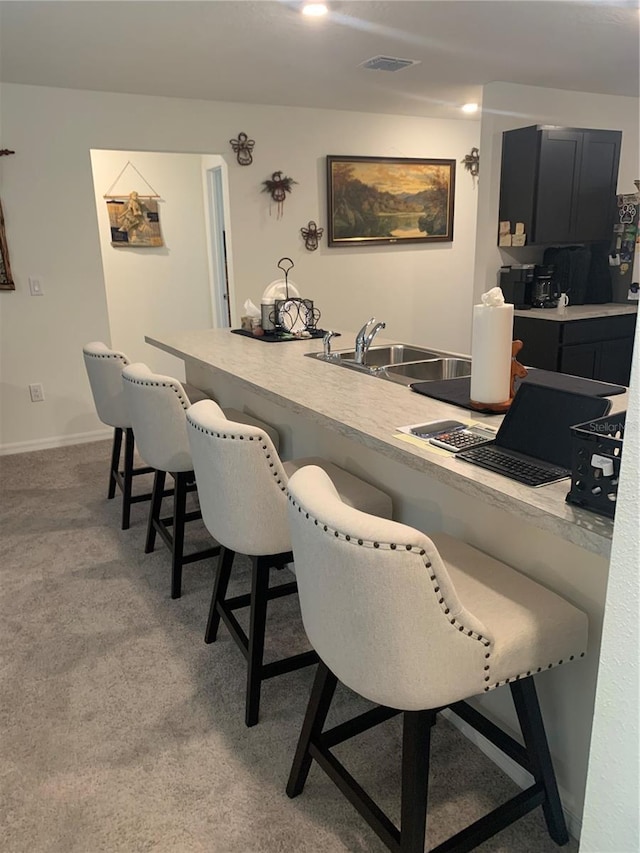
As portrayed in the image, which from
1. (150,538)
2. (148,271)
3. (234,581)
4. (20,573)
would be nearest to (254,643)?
(234,581)

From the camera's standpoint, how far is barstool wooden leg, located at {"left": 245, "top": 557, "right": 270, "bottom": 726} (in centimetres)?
188

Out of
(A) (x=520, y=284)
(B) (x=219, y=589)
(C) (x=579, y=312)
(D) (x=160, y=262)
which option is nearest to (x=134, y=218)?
(D) (x=160, y=262)

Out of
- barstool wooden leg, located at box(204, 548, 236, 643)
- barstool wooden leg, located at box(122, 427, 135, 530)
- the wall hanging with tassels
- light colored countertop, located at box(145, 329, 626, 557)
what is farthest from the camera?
the wall hanging with tassels

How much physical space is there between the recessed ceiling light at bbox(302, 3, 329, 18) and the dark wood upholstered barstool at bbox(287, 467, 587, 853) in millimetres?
2468

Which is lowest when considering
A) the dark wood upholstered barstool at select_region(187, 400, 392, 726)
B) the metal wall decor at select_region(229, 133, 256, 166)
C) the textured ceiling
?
the dark wood upholstered barstool at select_region(187, 400, 392, 726)

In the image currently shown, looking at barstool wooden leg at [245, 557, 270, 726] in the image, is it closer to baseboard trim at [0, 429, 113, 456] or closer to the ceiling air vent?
the ceiling air vent

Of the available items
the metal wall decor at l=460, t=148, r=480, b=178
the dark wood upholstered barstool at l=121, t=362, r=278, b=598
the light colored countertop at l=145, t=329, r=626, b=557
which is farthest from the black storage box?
the metal wall decor at l=460, t=148, r=480, b=178

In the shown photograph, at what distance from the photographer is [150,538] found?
3006 mm

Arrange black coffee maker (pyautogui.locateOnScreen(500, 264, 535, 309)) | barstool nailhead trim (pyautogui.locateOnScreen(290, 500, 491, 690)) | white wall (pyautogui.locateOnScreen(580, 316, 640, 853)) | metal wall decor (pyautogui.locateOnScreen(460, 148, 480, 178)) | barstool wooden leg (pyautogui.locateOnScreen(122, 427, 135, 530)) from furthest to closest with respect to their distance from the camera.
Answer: metal wall decor (pyautogui.locateOnScreen(460, 148, 480, 178)) < black coffee maker (pyautogui.locateOnScreen(500, 264, 535, 309)) < barstool wooden leg (pyautogui.locateOnScreen(122, 427, 135, 530)) < barstool nailhead trim (pyautogui.locateOnScreen(290, 500, 491, 690)) < white wall (pyautogui.locateOnScreen(580, 316, 640, 853))

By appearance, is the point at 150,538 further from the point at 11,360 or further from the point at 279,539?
the point at 11,360

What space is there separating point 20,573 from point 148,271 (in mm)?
3798

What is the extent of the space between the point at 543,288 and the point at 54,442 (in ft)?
12.6

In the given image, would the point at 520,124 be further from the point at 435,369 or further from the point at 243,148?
the point at 435,369

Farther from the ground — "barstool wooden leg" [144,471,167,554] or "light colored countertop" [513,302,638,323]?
"light colored countertop" [513,302,638,323]
